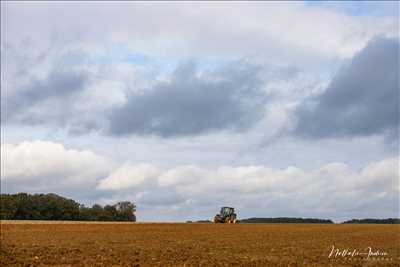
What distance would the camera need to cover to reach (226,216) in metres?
97.3

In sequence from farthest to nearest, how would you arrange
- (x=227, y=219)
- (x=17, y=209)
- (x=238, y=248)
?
(x=17, y=209)
(x=227, y=219)
(x=238, y=248)

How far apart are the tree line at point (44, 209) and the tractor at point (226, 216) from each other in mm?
50633

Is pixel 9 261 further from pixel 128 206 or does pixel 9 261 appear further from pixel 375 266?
pixel 128 206

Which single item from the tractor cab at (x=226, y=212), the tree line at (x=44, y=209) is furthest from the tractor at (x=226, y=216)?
the tree line at (x=44, y=209)

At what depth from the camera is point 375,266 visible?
30.4 metres

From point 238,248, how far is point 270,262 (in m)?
10.6

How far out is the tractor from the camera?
318 feet

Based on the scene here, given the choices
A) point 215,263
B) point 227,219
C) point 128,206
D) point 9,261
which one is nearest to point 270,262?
point 215,263

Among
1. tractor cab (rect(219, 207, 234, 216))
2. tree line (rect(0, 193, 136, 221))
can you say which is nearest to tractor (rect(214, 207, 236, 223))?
tractor cab (rect(219, 207, 234, 216))
